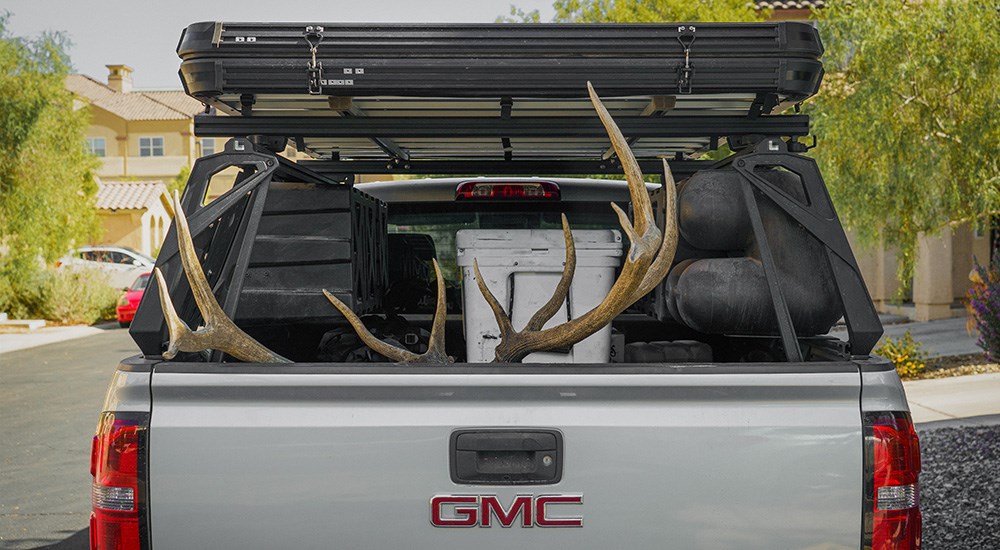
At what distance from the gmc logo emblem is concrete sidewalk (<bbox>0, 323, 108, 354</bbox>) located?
18.3 m

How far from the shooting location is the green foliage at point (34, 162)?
2333 cm

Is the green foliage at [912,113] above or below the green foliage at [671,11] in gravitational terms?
below

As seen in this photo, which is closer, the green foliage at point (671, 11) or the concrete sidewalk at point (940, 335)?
the concrete sidewalk at point (940, 335)

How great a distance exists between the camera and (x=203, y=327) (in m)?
3.08

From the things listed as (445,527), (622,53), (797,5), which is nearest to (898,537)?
(445,527)

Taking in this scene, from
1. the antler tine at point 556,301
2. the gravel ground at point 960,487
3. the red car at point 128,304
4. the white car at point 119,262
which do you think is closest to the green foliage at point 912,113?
the gravel ground at point 960,487

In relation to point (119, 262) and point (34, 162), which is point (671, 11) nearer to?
point (34, 162)

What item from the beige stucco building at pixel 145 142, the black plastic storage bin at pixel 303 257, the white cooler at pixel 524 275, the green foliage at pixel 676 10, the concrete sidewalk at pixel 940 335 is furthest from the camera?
the beige stucco building at pixel 145 142

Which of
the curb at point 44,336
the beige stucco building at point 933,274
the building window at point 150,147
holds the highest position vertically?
the building window at point 150,147

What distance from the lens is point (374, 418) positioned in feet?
8.73

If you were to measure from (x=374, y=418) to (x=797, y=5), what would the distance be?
73.0 feet

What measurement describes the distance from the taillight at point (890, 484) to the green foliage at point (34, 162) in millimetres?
23657

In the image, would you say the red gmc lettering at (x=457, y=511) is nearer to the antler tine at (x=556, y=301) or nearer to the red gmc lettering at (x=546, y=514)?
the red gmc lettering at (x=546, y=514)

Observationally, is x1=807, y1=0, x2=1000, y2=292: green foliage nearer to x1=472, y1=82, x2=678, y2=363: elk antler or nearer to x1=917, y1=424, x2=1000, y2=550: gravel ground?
x1=917, y1=424, x2=1000, y2=550: gravel ground
